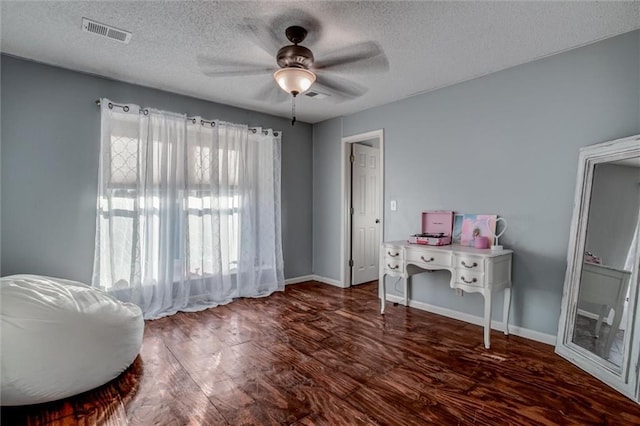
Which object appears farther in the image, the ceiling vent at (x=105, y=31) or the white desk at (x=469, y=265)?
the white desk at (x=469, y=265)

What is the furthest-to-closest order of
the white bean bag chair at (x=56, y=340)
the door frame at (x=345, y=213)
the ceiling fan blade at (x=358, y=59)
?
the door frame at (x=345, y=213) < the ceiling fan blade at (x=358, y=59) < the white bean bag chair at (x=56, y=340)

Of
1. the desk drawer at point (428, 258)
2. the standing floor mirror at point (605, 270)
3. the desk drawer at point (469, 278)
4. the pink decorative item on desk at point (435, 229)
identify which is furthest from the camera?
the pink decorative item on desk at point (435, 229)

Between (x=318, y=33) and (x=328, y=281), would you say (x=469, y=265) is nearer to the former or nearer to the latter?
(x=318, y=33)

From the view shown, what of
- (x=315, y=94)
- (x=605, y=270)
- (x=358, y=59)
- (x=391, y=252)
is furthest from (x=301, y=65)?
(x=605, y=270)

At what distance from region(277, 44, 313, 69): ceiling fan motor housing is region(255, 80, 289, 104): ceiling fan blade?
3.02 feet

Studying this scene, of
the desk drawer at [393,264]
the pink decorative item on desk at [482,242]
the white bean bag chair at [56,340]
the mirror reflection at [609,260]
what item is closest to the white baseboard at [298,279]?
the desk drawer at [393,264]

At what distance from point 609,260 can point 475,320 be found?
4.23ft

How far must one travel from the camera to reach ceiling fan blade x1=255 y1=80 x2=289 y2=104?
3424 mm

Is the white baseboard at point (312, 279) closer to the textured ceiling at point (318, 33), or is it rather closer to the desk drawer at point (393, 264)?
the desk drawer at point (393, 264)

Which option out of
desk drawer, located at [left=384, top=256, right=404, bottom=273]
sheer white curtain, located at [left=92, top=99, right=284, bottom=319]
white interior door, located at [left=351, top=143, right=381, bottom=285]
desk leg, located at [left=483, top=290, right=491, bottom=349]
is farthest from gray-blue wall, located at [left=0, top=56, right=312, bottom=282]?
desk leg, located at [left=483, top=290, right=491, bottom=349]

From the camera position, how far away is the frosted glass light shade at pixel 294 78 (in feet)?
7.77

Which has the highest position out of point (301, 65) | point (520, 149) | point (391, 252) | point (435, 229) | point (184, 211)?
point (301, 65)

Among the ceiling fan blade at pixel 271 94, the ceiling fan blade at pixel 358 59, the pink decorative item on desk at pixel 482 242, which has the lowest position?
the pink decorative item on desk at pixel 482 242

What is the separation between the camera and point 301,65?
2.45 metres
